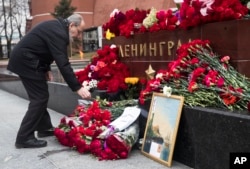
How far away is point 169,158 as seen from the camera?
13.5 ft

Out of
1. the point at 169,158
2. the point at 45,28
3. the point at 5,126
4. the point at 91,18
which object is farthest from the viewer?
the point at 91,18

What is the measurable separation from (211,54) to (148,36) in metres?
1.51

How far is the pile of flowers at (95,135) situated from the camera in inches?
177

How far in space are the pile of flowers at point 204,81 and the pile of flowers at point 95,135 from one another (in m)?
0.52

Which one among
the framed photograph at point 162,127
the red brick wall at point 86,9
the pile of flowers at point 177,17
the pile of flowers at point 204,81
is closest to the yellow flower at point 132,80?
the pile of flowers at point 177,17

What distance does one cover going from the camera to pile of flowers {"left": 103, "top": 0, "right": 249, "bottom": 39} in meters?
4.60

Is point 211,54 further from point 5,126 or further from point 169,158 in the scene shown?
point 5,126

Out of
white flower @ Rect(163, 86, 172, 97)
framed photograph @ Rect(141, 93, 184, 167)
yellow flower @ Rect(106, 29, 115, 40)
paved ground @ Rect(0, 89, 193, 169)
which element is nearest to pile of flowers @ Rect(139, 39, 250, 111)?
white flower @ Rect(163, 86, 172, 97)

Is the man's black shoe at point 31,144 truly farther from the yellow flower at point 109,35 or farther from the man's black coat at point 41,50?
the yellow flower at point 109,35

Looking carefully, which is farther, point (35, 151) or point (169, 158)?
point (35, 151)

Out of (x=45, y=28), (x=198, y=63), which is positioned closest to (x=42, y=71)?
(x=45, y=28)

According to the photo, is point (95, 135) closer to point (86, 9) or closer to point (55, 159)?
point (55, 159)

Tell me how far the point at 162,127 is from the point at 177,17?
1744mm

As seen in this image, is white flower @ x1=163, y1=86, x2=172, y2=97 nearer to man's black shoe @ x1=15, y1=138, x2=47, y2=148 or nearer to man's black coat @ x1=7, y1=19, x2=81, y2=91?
man's black coat @ x1=7, y1=19, x2=81, y2=91
